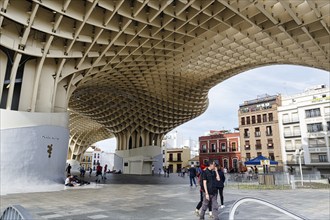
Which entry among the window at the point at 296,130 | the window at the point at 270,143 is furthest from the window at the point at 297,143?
the window at the point at 270,143

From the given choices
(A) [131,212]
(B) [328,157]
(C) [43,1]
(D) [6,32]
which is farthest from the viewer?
(B) [328,157]

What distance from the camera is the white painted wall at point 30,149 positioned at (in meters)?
13.8

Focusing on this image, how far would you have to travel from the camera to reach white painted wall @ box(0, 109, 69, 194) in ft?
45.4

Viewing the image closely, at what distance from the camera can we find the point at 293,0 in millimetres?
14953

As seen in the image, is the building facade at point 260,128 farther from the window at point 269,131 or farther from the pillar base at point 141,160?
the pillar base at point 141,160

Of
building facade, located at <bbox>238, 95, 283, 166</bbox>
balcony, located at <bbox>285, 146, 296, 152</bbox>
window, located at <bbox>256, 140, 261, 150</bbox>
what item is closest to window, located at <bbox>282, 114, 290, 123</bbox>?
building facade, located at <bbox>238, 95, 283, 166</bbox>

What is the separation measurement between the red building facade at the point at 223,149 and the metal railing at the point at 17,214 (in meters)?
56.7

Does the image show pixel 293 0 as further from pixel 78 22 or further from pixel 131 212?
pixel 131 212

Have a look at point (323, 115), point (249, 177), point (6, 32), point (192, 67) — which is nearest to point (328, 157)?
point (323, 115)

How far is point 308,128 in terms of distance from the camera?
43.2 m

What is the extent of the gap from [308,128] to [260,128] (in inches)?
456

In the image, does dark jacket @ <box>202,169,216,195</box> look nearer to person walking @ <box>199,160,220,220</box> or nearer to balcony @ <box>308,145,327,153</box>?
person walking @ <box>199,160,220,220</box>

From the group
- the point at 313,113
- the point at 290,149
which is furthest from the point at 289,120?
the point at 290,149

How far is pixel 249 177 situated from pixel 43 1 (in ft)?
84.3
